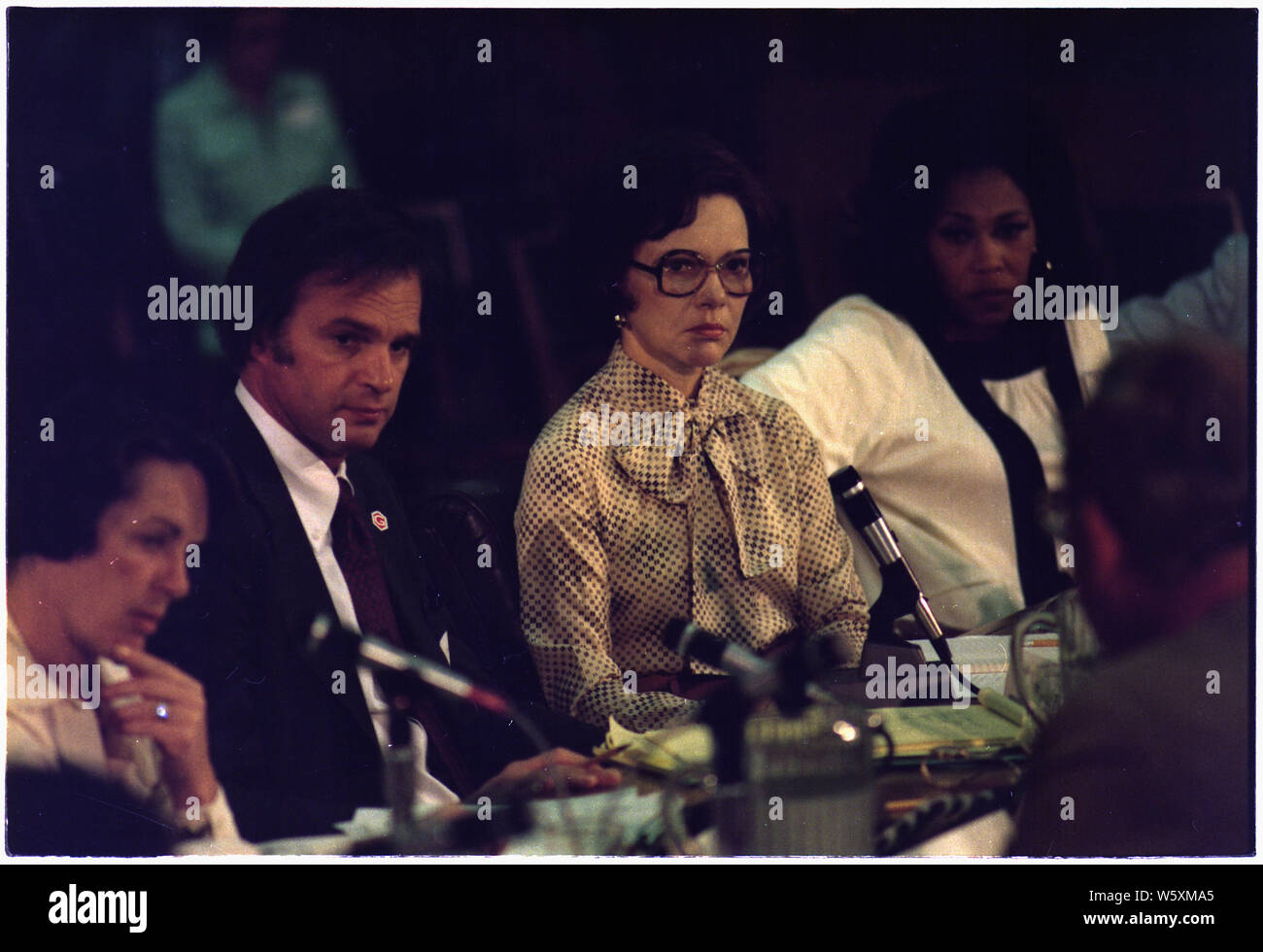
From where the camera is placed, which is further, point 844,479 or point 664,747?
point 844,479

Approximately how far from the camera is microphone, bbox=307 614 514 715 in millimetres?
3617

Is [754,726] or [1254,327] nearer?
[754,726]

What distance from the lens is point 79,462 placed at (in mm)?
3723

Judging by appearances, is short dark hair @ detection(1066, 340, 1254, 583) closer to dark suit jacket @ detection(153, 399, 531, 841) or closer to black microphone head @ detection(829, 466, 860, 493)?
black microphone head @ detection(829, 466, 860, 493)

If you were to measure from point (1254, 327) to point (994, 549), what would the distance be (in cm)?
91

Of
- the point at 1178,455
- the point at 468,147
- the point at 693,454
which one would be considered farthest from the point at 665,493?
the point at 1178,455

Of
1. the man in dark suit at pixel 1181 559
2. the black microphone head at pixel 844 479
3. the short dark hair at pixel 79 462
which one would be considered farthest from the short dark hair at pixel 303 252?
the man in dark suit at pixel 1181 559

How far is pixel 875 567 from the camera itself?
381 centimetres

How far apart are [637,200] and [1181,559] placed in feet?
5.12

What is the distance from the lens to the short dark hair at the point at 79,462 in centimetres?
370

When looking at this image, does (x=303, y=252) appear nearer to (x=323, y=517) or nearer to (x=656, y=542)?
(x=323, y=517)

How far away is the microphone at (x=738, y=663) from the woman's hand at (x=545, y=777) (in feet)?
1.18

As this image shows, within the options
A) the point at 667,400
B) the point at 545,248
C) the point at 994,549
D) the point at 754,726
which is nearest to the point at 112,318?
the point at 545,248
